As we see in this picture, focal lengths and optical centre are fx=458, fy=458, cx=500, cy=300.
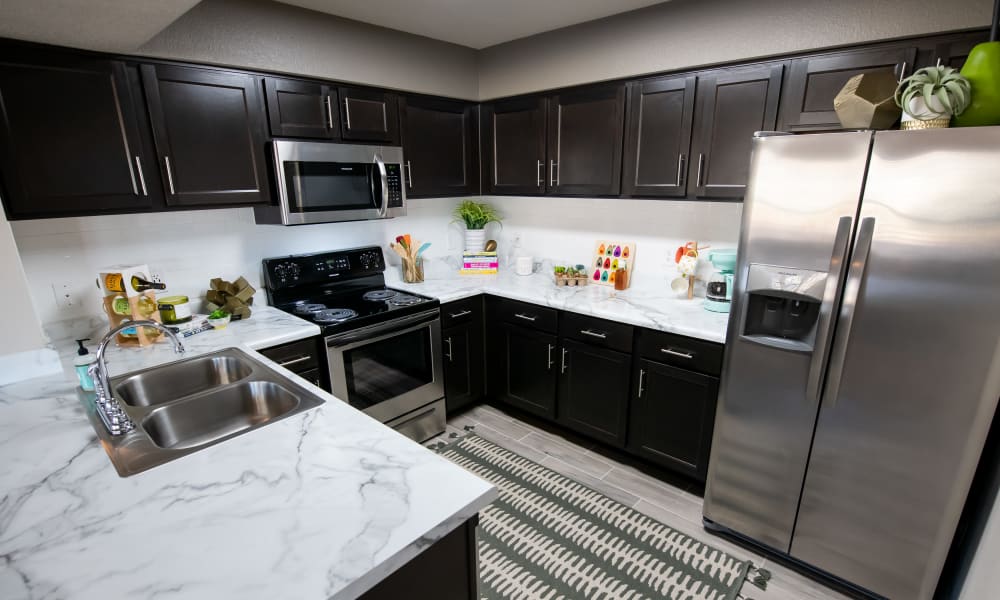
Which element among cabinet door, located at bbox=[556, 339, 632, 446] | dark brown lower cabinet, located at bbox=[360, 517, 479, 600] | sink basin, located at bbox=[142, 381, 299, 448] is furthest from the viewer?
cabinet door, located at bbox=[556, 339, 632, 446]

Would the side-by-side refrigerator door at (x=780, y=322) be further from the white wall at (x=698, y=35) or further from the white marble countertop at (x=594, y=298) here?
the white wall at (x=698, y=35)

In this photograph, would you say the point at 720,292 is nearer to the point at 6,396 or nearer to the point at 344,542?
the point at 344,542

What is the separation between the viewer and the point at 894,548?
166 cm

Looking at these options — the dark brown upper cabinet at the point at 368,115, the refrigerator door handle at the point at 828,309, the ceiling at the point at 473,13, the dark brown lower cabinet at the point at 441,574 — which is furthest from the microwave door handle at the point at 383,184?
the refrigerator door handle at the point at 828,309

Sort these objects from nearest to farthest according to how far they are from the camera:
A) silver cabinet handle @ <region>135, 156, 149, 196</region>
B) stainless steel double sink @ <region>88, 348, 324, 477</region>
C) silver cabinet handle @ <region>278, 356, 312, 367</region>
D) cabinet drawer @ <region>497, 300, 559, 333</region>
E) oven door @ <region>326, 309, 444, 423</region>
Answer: stainless steel double sink @ <region>88, 348, 324, 477</region> → silver cabinet handle @ <region>135, 156, 149, 196</region> → silver cabinet handle @ <region>278, 356, 312, 367</region> → oven door @ <region>326, 309, 444, 423</region> → cabinet drawer @ <region>497, 300, 559, 333</region>

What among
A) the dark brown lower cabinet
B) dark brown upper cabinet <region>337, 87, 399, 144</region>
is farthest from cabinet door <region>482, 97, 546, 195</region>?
the dark brown lower cabinet

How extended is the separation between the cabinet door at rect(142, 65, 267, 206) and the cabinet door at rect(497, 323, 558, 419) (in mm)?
1632

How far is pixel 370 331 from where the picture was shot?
95.3 inches

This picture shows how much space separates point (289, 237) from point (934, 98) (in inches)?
115

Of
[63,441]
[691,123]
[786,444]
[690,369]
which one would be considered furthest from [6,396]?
[691,123]

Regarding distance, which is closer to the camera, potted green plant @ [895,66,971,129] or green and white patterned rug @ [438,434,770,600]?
potted green plant @ [895,66,971,129]

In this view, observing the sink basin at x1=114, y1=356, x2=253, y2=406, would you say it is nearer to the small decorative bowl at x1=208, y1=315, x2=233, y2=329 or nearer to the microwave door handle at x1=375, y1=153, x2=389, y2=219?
the small decorative bowl at x1=208, y1=315, x2=233, y2=329

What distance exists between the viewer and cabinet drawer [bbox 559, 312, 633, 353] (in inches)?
94.7

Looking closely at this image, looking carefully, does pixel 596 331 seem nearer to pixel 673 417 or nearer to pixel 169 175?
pixel 673 417
